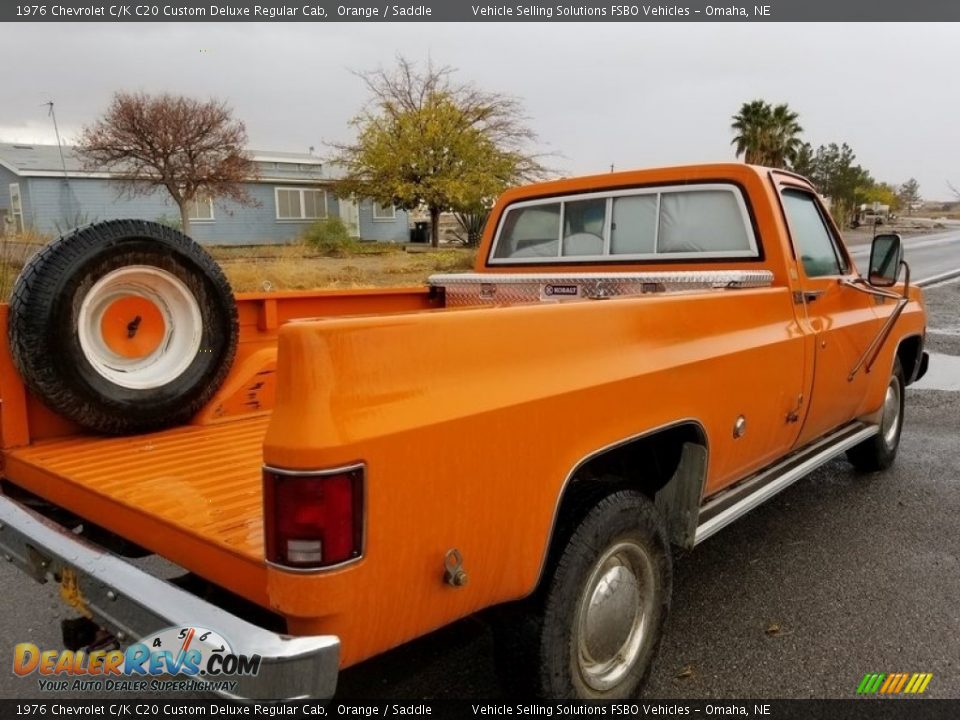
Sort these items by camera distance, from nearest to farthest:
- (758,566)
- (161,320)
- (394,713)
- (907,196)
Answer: (394,713), (161,320), (758,566), (907,196)

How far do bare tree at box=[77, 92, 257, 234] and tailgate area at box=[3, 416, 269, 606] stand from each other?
2421 cm

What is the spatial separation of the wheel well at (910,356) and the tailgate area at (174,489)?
4.63 metres

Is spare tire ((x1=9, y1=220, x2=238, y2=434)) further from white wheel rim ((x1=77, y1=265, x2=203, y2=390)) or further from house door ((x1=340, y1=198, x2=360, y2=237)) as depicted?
house door ((x1=340, y1=198, x2=360, y2=237))

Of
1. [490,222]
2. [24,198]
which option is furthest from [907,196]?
[490,222]

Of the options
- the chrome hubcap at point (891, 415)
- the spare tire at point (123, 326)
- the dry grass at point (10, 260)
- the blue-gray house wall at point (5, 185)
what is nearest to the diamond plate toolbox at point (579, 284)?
the spare tire at point (123, 326)

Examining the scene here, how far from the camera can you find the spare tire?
8.89 feet

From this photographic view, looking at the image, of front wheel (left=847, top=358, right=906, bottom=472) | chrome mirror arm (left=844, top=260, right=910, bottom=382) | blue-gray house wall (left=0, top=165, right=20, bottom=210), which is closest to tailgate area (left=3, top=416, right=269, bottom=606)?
chrome mirror arm (left=844, top=260, right=910, bottom=382)

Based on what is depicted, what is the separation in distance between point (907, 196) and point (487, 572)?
101907mm

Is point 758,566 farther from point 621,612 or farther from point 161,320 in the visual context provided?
point 161,320

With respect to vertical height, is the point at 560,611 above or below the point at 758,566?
above

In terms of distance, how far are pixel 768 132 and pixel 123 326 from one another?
51.7 meters

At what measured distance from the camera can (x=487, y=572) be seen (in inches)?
76.5

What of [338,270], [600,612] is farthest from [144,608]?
[338,270]

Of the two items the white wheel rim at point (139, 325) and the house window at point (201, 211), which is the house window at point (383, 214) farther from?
the white wheel rim at point (139, 325)
